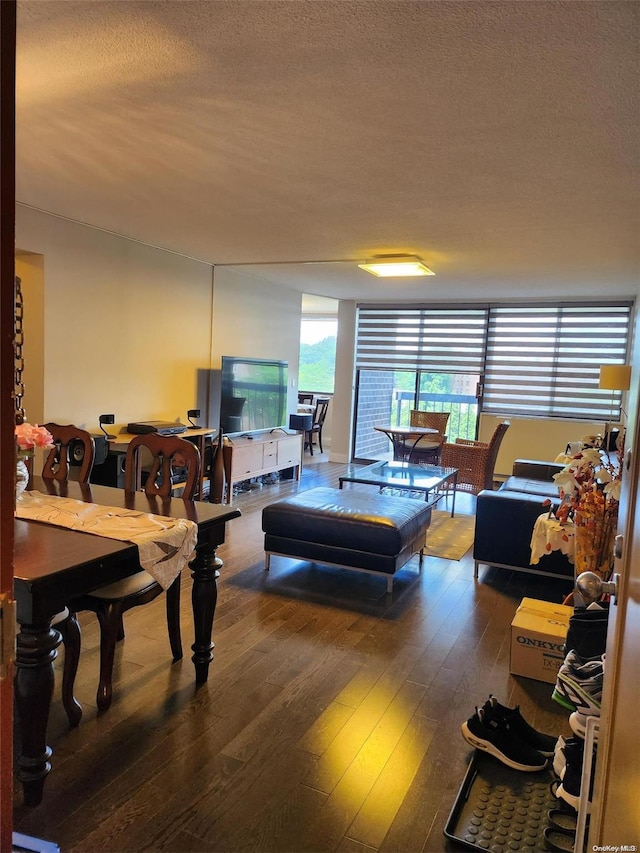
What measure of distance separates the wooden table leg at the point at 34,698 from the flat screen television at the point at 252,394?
4.28 meters

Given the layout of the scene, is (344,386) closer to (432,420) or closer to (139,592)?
(432,420)

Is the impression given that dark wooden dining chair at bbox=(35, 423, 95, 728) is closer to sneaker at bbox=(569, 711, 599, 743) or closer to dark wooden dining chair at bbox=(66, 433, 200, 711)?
dark wooden dining chair at bbox=(66, 433, 200, 711)

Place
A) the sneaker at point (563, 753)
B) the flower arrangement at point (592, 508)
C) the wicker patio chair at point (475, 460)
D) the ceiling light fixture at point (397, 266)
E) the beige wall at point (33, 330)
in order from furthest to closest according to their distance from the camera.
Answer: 1. the wicker patio chair at point (475, 460)
2. the ceiling light fixture at point (397, 266)
3. the beige wall at point (33, 330)
4. the flower arrangement at point (592, 508)
5. the sneaker at point (563, 753)

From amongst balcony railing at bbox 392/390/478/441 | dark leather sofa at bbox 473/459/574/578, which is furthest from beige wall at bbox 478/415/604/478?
dark leather sofa at bbox 473/459/574/578

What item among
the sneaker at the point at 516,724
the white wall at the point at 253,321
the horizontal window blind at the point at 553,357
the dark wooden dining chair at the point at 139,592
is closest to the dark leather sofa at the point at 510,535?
the sneaker at the point at 516,724

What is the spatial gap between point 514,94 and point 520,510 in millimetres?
2443

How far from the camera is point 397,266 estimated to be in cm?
526

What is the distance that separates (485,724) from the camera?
2070mm

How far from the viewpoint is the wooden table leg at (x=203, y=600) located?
7.80 feet

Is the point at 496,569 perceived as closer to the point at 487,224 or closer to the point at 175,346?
the point at 487,224

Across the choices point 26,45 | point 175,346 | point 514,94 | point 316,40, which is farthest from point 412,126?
point 175,346

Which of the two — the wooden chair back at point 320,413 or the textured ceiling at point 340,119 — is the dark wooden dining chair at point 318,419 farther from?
the textured ceiling at point 340,119

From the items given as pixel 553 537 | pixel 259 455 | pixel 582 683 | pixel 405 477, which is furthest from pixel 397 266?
pixel 582 683

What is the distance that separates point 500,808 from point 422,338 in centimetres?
686
